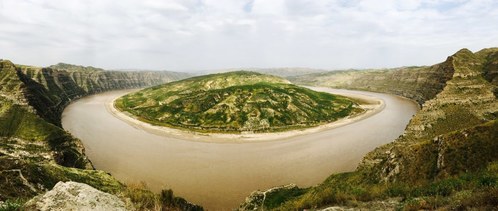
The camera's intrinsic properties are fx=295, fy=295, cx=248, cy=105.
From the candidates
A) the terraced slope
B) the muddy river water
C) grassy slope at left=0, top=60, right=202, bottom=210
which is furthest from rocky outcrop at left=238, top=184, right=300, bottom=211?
the terraced slope

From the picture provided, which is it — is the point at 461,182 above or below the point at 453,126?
above

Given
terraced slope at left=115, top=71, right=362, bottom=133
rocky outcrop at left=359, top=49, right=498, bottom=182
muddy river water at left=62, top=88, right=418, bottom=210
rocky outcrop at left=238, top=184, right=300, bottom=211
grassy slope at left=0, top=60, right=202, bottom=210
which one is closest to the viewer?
grassy slope at left=0, top=60, right=202, bottom=210

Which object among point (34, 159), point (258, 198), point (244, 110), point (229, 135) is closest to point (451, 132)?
point (258, 198)

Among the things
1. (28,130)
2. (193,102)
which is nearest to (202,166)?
(28,130)

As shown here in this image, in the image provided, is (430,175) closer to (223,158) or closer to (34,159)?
(223,158)

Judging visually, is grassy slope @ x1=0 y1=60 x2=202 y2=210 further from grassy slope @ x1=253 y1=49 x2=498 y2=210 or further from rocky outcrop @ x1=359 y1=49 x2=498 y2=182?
rocky outcrop @ x1=359 y1=49 x2=498 y2=182

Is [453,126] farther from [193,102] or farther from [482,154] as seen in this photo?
[193,102]

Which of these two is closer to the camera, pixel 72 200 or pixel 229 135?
pixel 72 200
